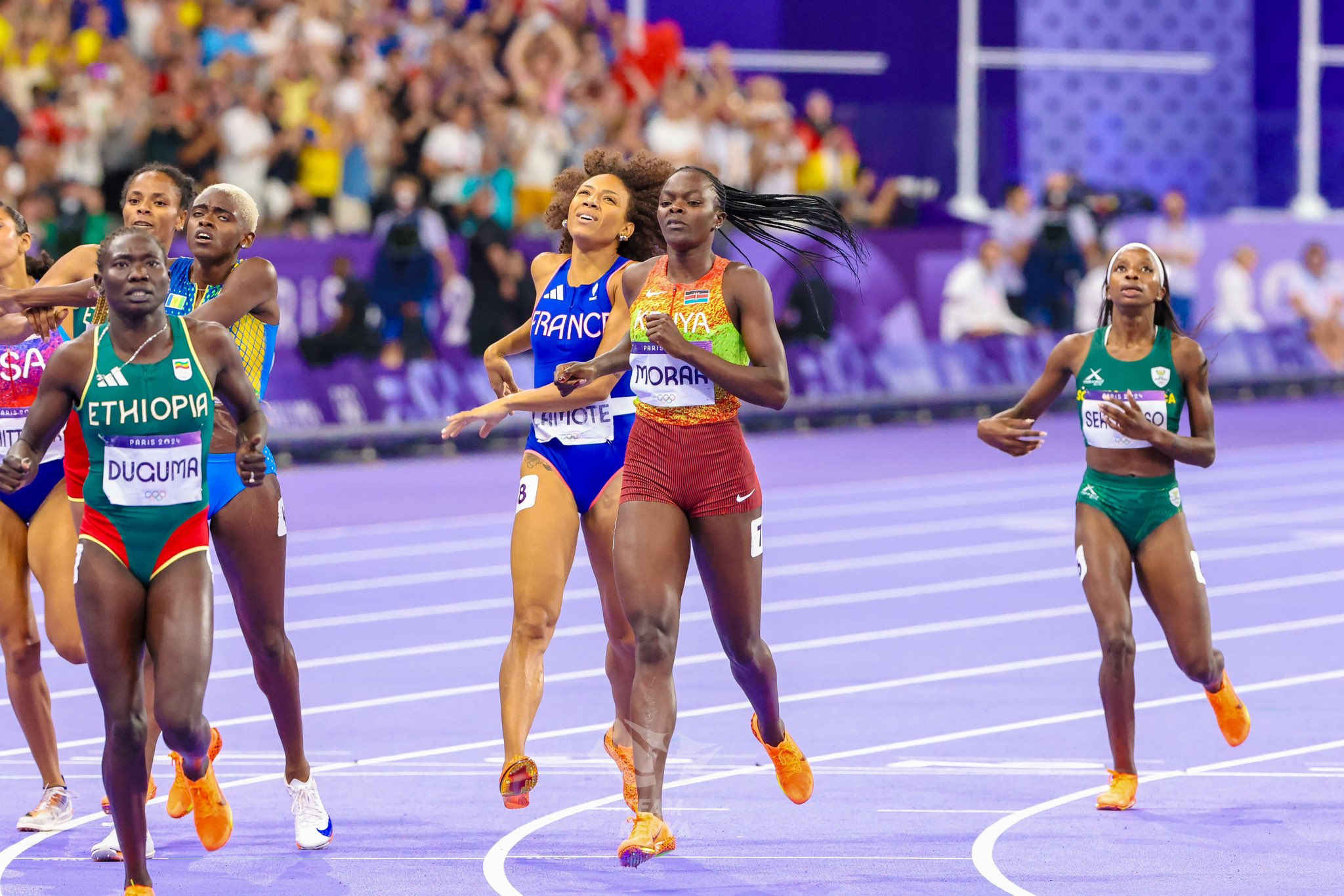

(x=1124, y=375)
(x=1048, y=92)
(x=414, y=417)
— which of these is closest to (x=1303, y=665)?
(x=1124, y=375)

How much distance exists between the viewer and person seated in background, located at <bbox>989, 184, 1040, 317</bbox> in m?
23.1

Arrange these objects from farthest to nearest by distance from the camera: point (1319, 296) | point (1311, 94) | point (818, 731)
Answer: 1. point (1311, 94)
2. point (1319, 296)
3. point (818, 731)

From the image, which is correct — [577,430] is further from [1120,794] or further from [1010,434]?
[1120,794]

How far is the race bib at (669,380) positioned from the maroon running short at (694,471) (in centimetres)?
8

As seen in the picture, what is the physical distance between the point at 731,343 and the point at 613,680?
4.85 feet

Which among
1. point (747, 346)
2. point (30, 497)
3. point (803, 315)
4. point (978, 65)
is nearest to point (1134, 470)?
point (747, 346)

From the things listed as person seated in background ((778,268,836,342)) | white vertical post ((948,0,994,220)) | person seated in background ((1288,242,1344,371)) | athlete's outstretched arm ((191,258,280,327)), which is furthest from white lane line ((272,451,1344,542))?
athlete's outstretched arm ((191,258,280,327))

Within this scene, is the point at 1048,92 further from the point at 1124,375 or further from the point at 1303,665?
the point at 1124,375

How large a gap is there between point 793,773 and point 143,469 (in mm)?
2476

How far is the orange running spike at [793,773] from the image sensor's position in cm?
739

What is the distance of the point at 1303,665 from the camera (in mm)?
10570

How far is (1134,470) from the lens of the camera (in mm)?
7949

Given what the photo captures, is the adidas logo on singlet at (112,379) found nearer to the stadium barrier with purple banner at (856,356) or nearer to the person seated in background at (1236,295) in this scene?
the stadium barrier with purple banner at (856,356)

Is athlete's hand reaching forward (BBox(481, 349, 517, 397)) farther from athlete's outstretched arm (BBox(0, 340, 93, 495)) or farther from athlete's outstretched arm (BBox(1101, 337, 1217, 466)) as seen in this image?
athlete's outstretched arm (BBox(1101, 337, 1217, 466))
